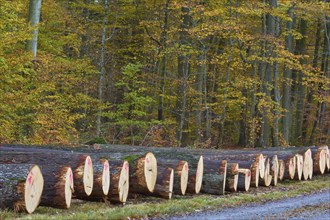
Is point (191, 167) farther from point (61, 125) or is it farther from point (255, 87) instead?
point (255, 87)

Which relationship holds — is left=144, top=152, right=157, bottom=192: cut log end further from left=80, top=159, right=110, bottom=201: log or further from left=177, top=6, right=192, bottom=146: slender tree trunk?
left=177, top=6, right=192, bottom=146: slender tree trunk

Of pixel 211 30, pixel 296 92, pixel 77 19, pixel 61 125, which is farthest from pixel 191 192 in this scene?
pixel 296 92

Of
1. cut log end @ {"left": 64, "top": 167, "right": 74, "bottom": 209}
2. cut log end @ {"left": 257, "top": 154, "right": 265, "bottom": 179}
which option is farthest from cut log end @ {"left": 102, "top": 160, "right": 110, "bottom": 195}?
cut log end @ {"left": 257, "top": 154, "right": 265, "bottom": 179}

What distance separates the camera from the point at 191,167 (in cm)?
1341

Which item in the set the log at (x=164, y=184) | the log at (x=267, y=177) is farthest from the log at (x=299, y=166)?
the log at (x=164, y=184)

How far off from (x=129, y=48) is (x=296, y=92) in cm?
1396

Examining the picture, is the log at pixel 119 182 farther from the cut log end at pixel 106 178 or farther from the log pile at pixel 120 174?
the cut log end at pixel 106 178

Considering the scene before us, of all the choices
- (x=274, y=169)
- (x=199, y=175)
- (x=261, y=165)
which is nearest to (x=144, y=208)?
(x=199, y=175)

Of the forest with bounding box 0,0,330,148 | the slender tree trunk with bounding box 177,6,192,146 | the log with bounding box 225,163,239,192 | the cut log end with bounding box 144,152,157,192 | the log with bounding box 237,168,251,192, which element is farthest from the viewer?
the slender tree trunk with bounding box 177,6,192,146

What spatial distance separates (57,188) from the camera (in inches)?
378

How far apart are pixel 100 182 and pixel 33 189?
1.76 metres

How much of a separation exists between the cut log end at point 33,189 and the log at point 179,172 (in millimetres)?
3888

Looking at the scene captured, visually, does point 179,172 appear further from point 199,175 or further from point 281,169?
point 281,169

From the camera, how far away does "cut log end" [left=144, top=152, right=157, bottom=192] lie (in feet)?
38.6
